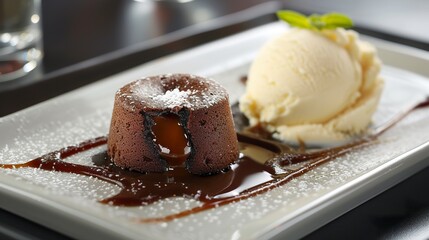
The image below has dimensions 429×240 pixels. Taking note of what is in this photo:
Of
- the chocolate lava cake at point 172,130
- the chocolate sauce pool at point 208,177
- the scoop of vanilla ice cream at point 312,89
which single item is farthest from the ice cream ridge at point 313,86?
the chocolate lava cake at point 172,130

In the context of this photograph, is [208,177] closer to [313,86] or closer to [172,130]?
[172,130]

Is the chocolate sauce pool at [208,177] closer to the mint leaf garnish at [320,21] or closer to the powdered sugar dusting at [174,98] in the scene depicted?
the powdered sugar dusting at [174,98]

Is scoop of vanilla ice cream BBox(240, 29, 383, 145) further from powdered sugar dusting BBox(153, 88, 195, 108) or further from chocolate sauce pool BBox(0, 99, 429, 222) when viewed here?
powdered sugar dusting BBox(153, 88, 195, 108)

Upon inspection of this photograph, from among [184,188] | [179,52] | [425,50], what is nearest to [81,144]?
[184,188]

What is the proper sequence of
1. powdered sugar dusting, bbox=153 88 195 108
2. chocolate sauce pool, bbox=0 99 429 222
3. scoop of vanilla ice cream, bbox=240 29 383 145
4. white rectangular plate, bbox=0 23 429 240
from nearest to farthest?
white rectangular plate, bbox=0 23 429 240 → chocolate sauce pool, bbox=0 99 429 222 → powdered sugar dusting, bbox=153 88 195 108 → scoop of vanilla ice cream, bbox=240 29 383 145

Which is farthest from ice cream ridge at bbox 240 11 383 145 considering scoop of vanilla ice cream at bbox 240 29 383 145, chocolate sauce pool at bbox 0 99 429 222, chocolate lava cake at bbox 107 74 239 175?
chocolate lava cake at bbox 107 74 239 175

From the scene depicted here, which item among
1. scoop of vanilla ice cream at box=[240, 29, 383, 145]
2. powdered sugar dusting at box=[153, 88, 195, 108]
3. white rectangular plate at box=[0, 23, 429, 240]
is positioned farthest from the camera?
scoop of vanilla ice cream at box=[240, 29, 383, 145]

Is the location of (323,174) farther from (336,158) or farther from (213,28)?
(213,28)

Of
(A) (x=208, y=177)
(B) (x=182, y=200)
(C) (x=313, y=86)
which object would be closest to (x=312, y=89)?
(C) (x=313, y=86)
